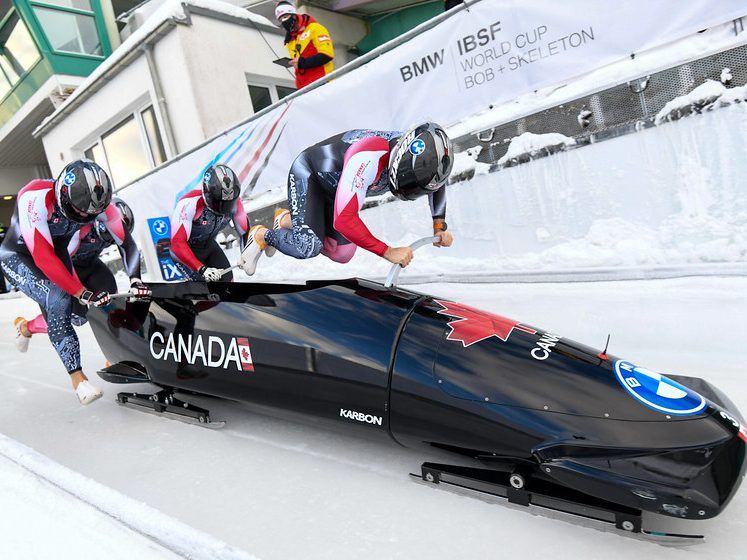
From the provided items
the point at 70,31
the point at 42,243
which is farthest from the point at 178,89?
the point at 70,31

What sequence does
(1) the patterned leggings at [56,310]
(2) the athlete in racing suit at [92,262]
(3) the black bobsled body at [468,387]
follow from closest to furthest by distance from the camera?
(3) the black bobsled body at [468,387] < (1) the patterned leggings at [56,310] < (2) the athlete in racing suit at [92,262]

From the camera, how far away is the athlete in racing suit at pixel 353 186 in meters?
2.18

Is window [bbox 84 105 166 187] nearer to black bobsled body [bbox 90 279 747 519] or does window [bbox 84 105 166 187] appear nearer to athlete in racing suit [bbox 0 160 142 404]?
athlete in racing suit [bbox 0 160 142 404]

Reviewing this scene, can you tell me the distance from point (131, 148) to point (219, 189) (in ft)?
23.7

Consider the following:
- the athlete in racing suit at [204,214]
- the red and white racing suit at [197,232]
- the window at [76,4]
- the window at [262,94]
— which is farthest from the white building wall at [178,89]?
the window at [76,4]

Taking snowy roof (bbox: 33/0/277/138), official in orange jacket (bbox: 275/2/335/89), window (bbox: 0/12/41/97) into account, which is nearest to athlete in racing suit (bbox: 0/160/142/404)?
official in orange jacket (bbox: 275/2/335/89)

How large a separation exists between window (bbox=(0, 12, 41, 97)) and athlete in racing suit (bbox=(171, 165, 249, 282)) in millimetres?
10849

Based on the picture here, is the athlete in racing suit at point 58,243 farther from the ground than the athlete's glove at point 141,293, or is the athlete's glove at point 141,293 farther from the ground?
the athlete in racing suit at point 58,243

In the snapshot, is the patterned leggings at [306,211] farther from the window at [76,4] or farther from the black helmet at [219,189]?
the window at [76,4]

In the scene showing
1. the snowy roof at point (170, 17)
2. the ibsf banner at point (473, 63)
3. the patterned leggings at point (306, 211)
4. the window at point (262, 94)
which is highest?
the snowy roof at point (170, 17)

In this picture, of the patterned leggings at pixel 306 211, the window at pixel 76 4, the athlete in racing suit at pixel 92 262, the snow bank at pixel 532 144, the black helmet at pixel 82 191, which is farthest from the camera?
the window at pixel 76 4

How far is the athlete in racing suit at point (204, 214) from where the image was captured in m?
3.37

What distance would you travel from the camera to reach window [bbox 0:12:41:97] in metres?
11.6

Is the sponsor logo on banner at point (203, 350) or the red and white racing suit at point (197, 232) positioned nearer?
the sponsor logo on banner at point (203, 350)
